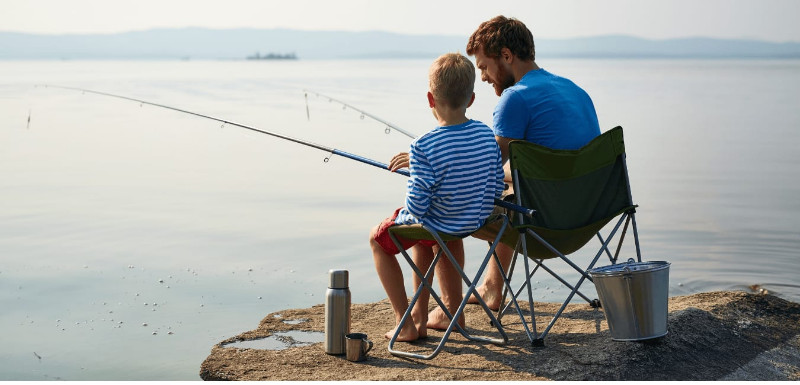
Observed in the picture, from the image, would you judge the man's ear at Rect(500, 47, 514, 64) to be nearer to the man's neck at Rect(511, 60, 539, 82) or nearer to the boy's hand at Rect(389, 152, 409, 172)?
the man's neck at Rect(511, 60, 539, 82)

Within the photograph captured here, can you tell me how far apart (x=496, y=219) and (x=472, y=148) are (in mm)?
322

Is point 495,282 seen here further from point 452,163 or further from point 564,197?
point 452,163

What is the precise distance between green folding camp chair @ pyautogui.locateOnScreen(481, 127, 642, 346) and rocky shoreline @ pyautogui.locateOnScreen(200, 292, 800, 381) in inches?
7.8

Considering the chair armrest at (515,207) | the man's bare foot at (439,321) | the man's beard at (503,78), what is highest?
the man's beard at (503,78)

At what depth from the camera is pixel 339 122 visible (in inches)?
553

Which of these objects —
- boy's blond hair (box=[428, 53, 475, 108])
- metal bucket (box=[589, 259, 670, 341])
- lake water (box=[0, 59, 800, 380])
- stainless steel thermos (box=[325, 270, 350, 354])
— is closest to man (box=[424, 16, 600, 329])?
boy's blond hair (box=[428, 53, 475, 108])

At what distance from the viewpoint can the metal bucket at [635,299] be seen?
11.1 feet

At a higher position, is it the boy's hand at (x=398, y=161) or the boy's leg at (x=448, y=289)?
the boy's hand at (x=398, y=161)

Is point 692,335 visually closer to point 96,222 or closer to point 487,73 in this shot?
point 487,73

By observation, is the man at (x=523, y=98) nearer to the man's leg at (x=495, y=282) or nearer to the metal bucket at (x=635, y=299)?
the man's leg at (x=495, y=282)

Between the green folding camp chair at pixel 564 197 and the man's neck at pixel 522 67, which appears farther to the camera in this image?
the man's neck at pixel 522 67

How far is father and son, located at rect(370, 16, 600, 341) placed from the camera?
3467mm

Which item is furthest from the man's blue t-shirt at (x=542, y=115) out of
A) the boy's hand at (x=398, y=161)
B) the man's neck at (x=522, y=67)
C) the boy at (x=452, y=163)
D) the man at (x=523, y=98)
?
the boy's hand at (x=398, y=161)

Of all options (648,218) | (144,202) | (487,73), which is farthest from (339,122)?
(487,73)
